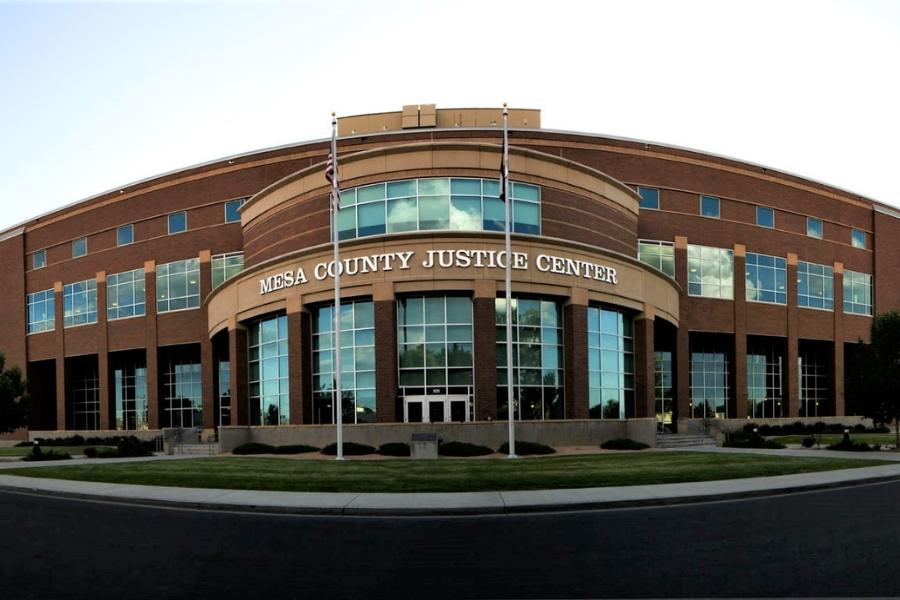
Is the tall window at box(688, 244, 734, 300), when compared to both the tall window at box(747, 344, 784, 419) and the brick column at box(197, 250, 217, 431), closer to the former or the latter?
the tall window at box(747, 344, 784, 419)

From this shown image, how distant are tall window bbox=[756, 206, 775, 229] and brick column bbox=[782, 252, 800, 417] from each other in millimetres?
2793

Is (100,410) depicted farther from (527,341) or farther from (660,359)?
(660,359)

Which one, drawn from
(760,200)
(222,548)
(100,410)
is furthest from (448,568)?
(100,410)

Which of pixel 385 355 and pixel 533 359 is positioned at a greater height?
pixel 385 355

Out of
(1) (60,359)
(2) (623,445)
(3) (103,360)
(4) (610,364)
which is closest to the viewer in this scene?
(2) (623,445)

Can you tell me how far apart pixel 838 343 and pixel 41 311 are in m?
62.9

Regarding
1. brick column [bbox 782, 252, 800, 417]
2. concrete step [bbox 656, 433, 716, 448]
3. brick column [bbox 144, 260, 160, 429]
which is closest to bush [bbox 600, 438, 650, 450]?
concrete step [bbox 656, 433, 716, 448]

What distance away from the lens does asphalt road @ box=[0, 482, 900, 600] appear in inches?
328

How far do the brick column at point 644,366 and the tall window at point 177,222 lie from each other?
3117cm

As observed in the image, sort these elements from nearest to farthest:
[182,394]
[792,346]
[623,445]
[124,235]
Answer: [623,445] → [792,346] → [182,394] → [124,235]

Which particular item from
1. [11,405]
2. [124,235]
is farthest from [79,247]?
[11,405]

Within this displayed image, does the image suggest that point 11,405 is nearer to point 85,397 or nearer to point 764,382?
point 85,397

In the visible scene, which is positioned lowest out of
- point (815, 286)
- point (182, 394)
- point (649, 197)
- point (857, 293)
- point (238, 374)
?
point (182, 394)

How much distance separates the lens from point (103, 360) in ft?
178
